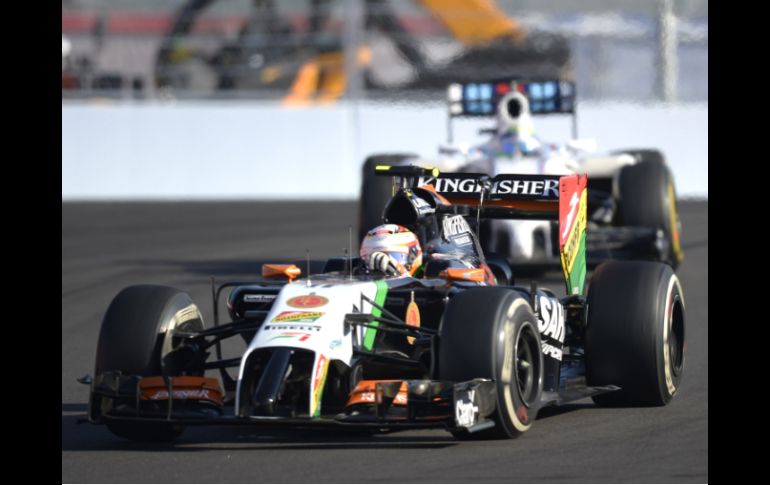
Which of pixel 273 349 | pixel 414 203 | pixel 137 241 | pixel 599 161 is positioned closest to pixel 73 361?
pixel 414 203

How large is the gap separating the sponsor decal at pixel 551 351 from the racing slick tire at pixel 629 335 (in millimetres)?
161

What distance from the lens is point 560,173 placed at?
53.7 ft

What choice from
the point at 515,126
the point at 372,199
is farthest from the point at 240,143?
the point at 372,199

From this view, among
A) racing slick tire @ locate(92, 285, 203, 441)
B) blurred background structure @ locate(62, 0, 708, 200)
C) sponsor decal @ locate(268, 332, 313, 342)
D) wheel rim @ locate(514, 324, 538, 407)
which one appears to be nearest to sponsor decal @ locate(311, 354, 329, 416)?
sponsor decal @ locate(268, 332, 313, 342)

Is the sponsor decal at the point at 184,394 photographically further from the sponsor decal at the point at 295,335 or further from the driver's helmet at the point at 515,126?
the driver's helmet at the point at 515,126

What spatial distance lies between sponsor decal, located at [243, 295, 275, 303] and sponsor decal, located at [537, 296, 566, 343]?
1.50m

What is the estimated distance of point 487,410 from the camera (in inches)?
323

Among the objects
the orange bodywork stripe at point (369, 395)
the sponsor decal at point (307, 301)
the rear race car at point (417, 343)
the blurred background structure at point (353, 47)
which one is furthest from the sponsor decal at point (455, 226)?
the blurred background structure at point (353, 47)

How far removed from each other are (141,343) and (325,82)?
16630 mm

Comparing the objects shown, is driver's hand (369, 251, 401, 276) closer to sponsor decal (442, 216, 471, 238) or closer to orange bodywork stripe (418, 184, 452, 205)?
sponsor decal (442, 216, 471, 238)

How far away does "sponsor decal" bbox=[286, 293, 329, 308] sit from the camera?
28.1 feet

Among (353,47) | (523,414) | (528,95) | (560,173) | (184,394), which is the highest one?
(353,47)

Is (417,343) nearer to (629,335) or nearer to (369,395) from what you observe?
(369,395)

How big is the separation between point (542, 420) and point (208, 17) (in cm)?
1743
